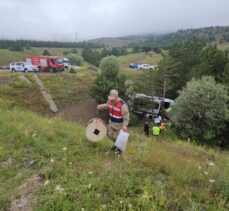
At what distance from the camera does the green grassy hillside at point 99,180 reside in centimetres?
377

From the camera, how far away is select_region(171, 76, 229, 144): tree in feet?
65.4

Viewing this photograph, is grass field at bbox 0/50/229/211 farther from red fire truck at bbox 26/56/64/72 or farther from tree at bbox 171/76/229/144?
red fire truck at bbox 26/56/64/72

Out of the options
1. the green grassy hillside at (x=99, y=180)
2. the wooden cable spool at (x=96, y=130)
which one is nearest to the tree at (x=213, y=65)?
the wooden cable spool at (x=96, y=130)

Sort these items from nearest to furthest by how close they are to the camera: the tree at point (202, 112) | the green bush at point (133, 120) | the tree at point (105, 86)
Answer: the tree at point (202, 112) → the green bush at point (133, 120) → the tree at point (105, 86)

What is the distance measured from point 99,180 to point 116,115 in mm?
2195

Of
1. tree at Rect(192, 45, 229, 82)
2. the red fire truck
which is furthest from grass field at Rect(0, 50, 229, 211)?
the red fire truck

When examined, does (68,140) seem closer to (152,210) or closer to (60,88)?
(152,210)

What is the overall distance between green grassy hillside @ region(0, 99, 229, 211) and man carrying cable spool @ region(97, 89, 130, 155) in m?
0.55

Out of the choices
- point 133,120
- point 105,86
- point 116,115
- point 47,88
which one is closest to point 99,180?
point 116,115

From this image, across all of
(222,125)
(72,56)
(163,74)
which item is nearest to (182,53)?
(163,74)

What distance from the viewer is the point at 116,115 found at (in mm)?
6172

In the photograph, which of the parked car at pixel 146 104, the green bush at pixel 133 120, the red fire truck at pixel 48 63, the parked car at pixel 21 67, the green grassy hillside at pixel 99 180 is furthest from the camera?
the red fire truck at pixel 48 63

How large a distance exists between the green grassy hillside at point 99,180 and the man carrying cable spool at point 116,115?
547 millimetres

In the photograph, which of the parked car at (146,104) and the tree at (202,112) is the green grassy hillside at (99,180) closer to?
the tree at (202,112)
